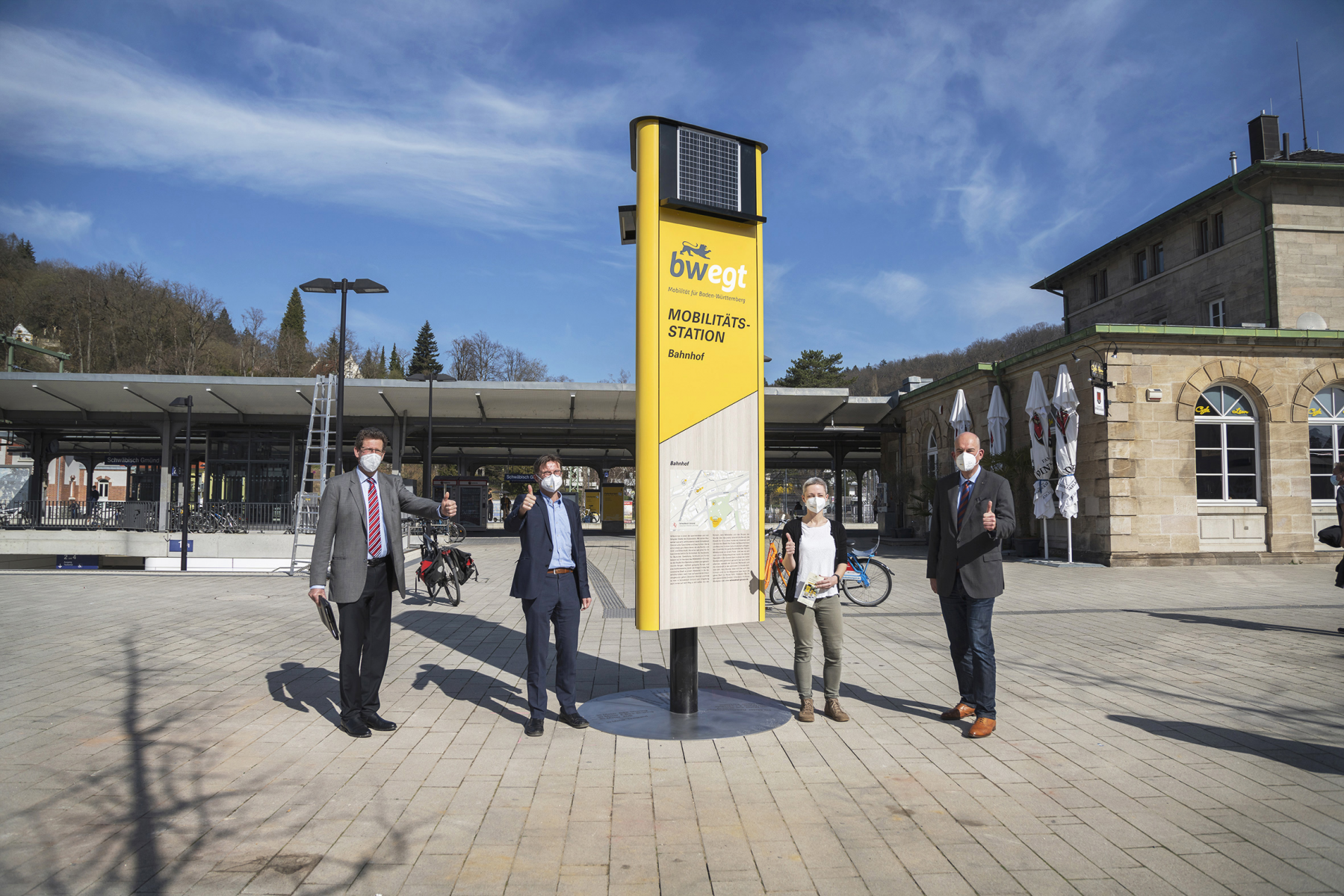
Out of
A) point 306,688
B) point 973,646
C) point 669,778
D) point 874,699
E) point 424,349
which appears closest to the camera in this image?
point 669,778

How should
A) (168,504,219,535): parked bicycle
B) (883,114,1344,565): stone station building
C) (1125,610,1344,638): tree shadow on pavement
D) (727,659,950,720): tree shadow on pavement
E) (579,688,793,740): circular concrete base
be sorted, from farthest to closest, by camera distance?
(168,504,219,535): parked bicycle → (883,114,1344,565): stone station building → (1125,610,1344,638): tree shadow on pavement → (727,659,950,720): tree shadow on pavement → (579,688,793,740): circular concrete base

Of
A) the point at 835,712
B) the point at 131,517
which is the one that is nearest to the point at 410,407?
the point at 131,517

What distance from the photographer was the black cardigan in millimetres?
5664

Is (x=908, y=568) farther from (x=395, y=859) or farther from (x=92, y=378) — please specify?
(x=92, y=378)

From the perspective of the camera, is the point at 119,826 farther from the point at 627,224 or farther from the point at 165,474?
the point at 165,474

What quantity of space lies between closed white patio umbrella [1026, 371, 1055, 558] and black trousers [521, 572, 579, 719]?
1518 cm

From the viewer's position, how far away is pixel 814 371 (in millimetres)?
77125

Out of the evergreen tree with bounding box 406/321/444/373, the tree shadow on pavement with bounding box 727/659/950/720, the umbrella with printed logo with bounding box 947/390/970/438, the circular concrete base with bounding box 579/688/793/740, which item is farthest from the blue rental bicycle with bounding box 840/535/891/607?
the evergreen tree with bounding box 406/321/444/373

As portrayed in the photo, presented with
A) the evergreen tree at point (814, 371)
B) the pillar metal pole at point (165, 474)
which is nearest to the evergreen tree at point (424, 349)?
the evergreen tree at point (814, 371)

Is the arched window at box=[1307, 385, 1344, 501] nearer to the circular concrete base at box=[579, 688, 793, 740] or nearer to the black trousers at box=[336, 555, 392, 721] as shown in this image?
the circular concrete base at box=[579, 688, 793, 740]

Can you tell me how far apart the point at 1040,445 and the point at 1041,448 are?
0.08m

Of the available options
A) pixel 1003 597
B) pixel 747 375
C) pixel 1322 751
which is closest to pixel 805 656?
pixel 747 375

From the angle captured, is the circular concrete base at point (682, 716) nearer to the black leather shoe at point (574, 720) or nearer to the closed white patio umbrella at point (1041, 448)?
the black leather shoe at point (574, 720)

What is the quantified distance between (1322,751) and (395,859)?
5.10 meters
